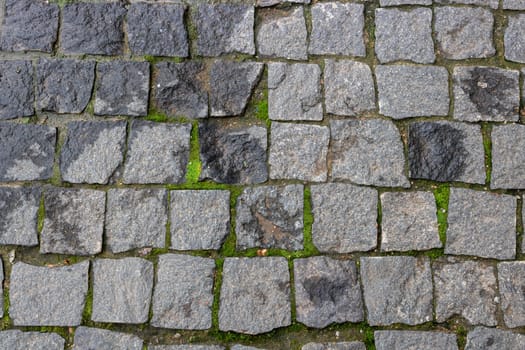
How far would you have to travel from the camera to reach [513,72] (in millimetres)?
3570

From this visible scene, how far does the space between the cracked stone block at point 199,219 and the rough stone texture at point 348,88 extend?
2.85ft

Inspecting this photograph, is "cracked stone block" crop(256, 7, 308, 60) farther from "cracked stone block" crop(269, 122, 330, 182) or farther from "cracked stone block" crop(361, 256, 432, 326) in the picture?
"cracked stone block" crop(361, 256, 432, 326)

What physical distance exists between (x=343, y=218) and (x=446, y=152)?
738 millimetres

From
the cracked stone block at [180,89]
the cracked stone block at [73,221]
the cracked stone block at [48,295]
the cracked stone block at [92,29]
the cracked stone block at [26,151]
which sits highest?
the cracked stone block at [92,29]

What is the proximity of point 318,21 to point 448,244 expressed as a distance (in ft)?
5.16

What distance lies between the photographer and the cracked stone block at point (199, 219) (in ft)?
10.8

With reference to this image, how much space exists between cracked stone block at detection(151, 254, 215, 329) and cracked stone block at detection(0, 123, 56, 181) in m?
0.90

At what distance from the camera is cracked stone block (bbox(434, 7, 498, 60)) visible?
3609 mm

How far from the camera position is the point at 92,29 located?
361cm

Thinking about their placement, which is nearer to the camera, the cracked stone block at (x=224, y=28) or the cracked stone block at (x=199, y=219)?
the cracked stone block at (x=199, y=219)

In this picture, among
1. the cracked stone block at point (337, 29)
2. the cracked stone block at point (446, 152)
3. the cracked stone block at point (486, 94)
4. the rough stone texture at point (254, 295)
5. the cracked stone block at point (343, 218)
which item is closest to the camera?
the rough stone texture at point (254, 295)

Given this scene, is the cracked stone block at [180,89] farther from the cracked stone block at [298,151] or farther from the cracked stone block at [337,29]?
the cracked stone block at [337,29]

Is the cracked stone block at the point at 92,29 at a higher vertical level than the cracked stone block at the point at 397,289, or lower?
higher

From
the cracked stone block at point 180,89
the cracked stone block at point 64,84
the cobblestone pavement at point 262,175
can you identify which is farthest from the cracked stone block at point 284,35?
the cracked stone block at point 64,84
